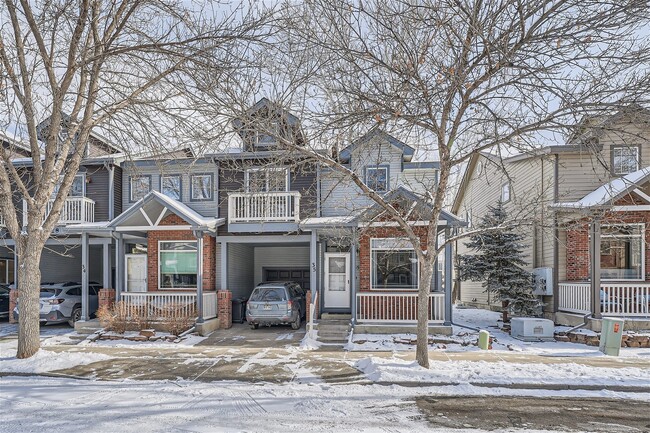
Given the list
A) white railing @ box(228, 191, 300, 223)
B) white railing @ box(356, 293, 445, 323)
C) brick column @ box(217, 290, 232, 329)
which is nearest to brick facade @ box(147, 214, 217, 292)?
brick column @ box(217, 290, 232, 329)

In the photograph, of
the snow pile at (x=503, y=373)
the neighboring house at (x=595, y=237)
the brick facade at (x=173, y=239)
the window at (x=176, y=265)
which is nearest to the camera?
the snow pile at (x=503, y=373)

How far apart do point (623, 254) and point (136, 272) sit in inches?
631

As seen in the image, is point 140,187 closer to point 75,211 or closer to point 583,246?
point 75,211

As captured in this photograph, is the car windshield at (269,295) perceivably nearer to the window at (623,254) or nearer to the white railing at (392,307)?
the white railing at (392,307)

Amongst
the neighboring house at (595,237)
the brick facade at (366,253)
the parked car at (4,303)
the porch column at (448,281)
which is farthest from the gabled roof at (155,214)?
the neighboring house at (595,237)

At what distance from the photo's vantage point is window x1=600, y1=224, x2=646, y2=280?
13515mm

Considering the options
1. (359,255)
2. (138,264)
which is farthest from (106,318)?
(359,255)

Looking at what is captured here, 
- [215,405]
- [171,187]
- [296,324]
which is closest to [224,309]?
[296,324]

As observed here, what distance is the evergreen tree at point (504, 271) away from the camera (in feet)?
45.2

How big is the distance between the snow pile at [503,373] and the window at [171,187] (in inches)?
404

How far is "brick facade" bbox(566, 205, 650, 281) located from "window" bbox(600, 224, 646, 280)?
0.16 m

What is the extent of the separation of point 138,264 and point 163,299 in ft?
8.01

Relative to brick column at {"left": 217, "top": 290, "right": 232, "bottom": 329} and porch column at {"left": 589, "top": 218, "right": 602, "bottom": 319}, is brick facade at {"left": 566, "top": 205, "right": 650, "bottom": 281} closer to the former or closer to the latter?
porch column at {"left": 589, "top": 218, "right": 602, "bottom": 319}

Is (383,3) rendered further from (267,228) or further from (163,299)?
(163,299)
